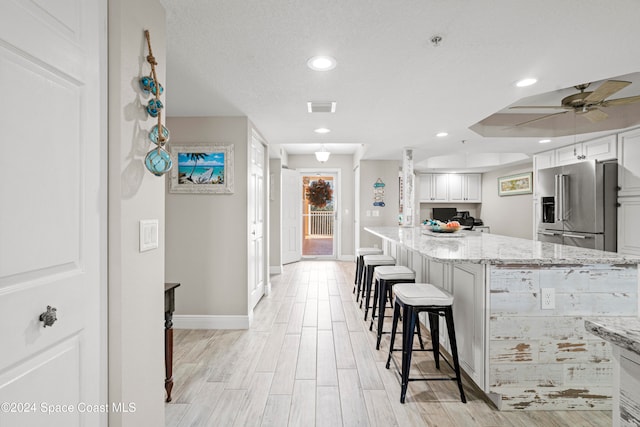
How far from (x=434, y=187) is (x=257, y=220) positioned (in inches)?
206

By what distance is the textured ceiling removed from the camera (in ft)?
5.15

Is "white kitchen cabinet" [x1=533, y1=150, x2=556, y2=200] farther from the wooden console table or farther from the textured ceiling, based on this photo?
the wooden console table

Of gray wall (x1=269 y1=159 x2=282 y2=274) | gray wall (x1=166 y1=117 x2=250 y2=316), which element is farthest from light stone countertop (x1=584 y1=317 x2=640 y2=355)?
gray wall (x1=269 y1=159 x2=282 y2=274)

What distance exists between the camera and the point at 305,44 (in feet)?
6.20

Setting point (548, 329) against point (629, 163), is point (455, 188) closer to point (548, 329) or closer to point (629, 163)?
point (629, 163)

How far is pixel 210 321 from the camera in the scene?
3.29 meters

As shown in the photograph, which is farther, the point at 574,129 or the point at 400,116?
the point at 574,129

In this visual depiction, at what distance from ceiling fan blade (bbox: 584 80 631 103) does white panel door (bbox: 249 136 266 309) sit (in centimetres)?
325

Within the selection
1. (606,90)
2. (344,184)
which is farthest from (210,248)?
(344,184)

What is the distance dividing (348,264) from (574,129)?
4398 mm

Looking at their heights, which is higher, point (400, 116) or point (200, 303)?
point (400, 116)
